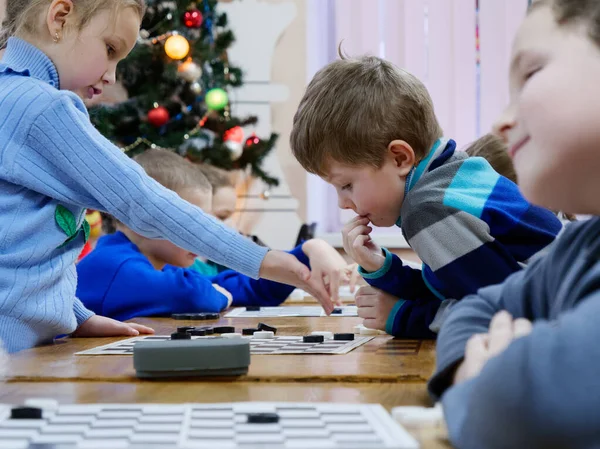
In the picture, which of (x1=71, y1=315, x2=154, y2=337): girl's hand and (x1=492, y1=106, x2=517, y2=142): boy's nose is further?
(x1=71, y1=315, x2=154, y2=337): girl's hand

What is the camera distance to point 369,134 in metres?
1.49

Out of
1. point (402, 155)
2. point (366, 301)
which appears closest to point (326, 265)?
point (366, 301)

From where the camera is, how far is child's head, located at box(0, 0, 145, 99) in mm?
1528

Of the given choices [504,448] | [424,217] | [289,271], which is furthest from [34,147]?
[504,448]

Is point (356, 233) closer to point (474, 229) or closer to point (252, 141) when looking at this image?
point (474, 229)

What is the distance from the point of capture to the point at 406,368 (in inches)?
37.2

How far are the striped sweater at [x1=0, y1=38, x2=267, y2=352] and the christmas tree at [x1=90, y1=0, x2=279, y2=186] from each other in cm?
230

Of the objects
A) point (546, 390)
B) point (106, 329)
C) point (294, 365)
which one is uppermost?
point (546, 390)

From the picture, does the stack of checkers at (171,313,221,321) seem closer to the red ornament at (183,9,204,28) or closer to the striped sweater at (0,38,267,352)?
the striped sweater at (0,38,267,352)

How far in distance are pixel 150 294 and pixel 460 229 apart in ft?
3.22

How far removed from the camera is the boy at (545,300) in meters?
0.47

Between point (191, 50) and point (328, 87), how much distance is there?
2442 mm

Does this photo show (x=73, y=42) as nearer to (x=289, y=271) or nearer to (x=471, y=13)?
(x=289, y=271)

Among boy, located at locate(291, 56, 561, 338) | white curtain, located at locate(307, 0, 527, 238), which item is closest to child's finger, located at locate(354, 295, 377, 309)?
boy, located at locate(291, 56, 561, 338)
